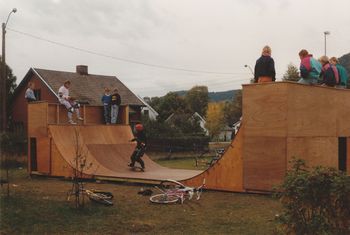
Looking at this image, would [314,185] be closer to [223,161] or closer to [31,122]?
[223,161]

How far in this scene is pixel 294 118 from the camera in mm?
11328

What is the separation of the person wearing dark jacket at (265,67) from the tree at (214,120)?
252 feet

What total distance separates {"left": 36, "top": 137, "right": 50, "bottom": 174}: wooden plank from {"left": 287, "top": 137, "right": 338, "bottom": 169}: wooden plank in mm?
8858

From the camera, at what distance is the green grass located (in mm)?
7859

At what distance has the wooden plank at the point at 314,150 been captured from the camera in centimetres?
1126

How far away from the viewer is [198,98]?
11912 cm

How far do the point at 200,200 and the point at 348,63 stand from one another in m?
89.3

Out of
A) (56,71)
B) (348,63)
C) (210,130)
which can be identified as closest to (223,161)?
(56,71)

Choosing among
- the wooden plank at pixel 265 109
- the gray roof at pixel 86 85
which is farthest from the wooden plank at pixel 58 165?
the gray roof at pixel 86 85

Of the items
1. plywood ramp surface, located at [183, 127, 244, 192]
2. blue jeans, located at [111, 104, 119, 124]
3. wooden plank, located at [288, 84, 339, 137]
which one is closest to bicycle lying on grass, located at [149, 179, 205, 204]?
plywood ramp surface, located at [183, 127, 244, 192]

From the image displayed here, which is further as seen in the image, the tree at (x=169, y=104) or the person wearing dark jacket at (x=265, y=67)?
the tree at (x=169, y=104)

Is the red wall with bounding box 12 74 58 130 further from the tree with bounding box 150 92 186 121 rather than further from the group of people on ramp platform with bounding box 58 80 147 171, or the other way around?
the tree with bounding box 150 92 186 121

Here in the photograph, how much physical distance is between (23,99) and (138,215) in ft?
131

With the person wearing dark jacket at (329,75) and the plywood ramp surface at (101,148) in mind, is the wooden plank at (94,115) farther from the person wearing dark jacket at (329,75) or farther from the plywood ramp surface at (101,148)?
the person wearing dark jacket at (329,75)
